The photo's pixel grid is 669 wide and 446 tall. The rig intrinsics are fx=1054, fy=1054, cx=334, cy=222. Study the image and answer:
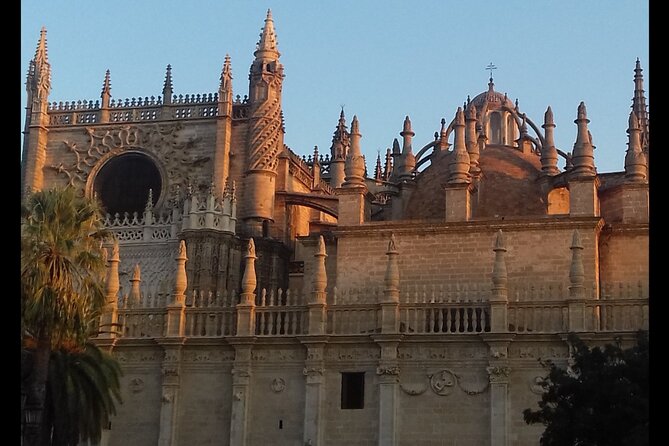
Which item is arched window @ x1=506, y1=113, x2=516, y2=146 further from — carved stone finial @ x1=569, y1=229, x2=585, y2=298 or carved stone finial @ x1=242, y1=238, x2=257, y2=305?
carved stone finial @ x1=242, y1=238, x2=257, y2=305

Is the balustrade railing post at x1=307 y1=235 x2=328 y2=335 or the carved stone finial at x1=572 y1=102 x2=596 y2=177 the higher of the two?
the carved stone finial at x1=572 y1=102 x2=596 y2=177

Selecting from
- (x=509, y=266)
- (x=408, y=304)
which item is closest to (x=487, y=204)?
(x=509, y=266)

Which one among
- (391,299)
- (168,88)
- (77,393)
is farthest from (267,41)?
(77,393)

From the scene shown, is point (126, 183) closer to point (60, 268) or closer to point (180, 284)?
point (180, 284)

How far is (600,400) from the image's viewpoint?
1938 cm

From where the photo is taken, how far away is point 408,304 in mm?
27641

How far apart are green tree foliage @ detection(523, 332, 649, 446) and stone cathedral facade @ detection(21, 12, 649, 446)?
5702 mm

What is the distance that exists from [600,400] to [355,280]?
12642 mm

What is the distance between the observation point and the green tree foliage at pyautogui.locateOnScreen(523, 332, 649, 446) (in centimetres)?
1878

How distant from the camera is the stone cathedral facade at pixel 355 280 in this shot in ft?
87.6

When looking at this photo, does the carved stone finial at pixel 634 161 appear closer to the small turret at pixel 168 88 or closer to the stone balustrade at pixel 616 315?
the stone balustrade at pixel 616 315

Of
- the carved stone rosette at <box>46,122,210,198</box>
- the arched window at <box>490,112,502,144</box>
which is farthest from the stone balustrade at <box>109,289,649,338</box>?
the arched window at <box>490,112,502,144</box>
